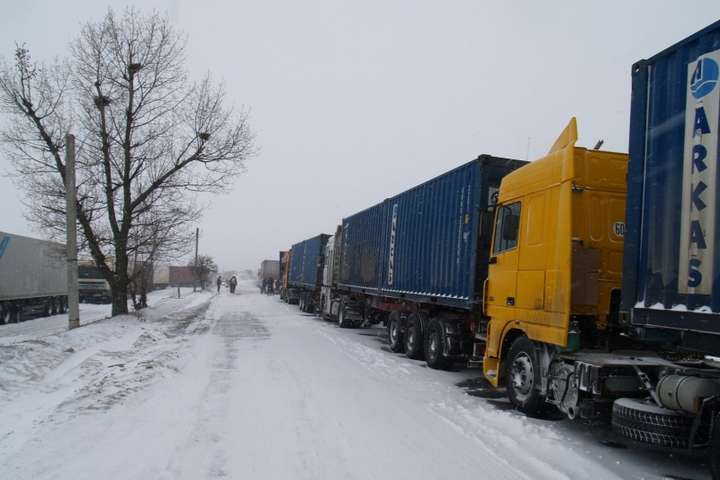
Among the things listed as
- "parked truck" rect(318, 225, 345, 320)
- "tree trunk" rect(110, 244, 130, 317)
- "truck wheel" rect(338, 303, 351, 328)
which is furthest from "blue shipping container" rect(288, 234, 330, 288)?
"tree trunk" rect(110, 244, 130, 317)

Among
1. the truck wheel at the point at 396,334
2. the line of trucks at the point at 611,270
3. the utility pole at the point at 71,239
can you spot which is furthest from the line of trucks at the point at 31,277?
the line of trucks at the point at 611,270

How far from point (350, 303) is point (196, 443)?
13530 mm

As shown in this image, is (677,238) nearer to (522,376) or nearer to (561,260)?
(561,260)

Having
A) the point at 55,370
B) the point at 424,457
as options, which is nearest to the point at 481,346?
the point at 424,457

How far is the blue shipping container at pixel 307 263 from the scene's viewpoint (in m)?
25.2

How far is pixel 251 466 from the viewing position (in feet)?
15.0

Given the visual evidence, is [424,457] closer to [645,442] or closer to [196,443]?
[645,442]

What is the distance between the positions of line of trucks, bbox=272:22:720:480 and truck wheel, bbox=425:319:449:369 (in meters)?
0.03

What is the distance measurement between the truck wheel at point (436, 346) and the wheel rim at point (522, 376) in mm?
3271

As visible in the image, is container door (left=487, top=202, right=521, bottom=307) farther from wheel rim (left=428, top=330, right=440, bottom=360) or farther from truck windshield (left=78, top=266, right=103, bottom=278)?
truck windshield (left=78, top=266, right=103, bottom=278)

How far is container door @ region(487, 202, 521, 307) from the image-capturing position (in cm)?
707

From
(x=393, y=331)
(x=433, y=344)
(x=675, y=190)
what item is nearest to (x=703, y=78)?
(x=675, y=190)

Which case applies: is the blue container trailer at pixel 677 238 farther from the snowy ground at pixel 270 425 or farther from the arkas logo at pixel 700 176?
the snowy ground at pixel 270 425

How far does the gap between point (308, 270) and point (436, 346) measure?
17.9 m
